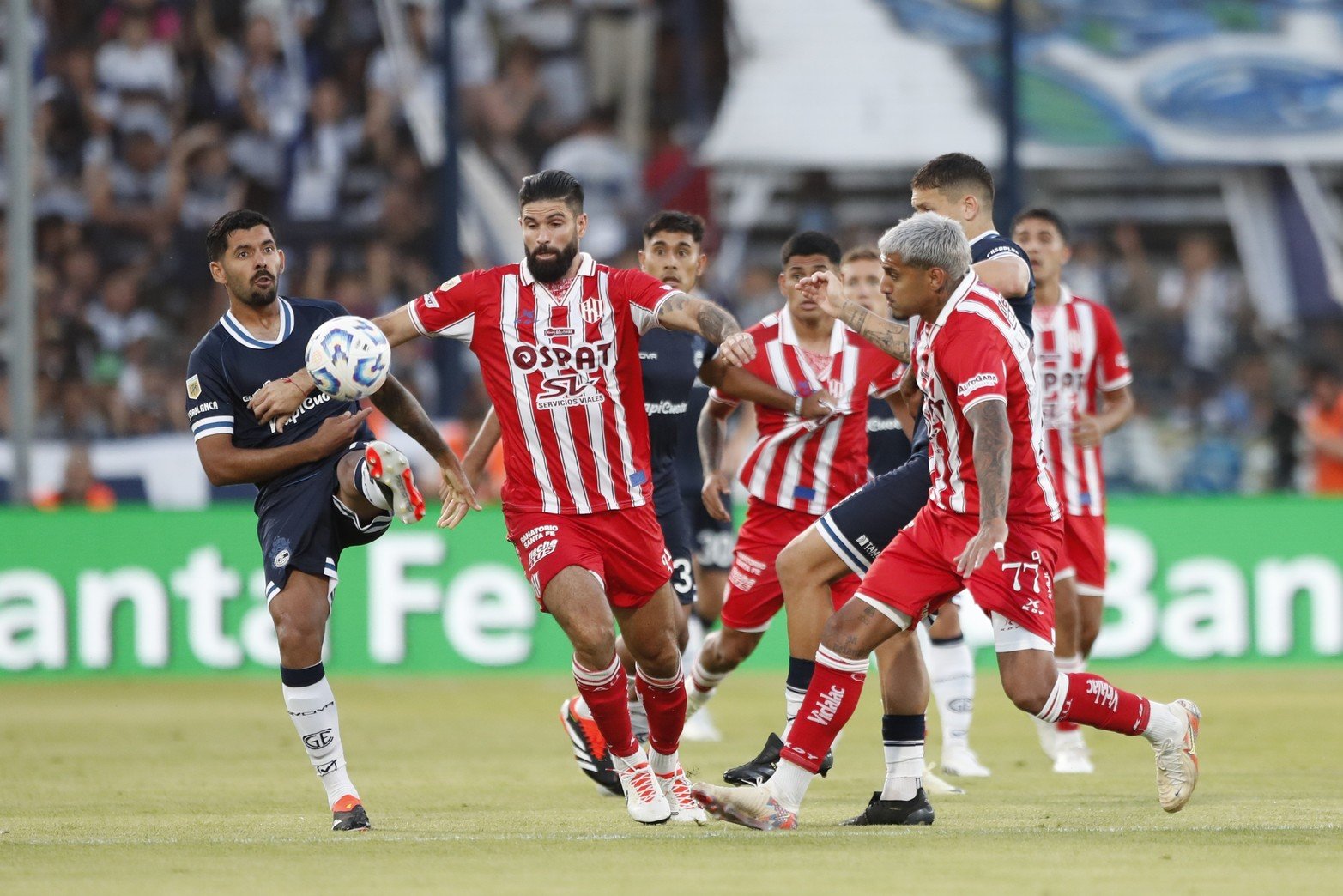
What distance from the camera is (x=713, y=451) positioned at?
33.3 ft

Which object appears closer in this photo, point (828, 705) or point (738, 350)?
point (738, 350)

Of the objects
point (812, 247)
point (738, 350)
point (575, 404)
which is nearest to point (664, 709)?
point (575, 404)

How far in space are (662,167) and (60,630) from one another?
9024 millimetres

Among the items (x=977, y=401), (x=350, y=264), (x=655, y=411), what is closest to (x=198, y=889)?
(x=977, y=401)

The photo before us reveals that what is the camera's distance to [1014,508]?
7.30 meters

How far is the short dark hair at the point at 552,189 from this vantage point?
7695 millimetres

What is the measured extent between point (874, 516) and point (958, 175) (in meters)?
1.40

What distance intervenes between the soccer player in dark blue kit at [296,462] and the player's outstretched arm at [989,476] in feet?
6.90

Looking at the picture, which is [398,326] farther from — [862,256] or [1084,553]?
[1084,553]

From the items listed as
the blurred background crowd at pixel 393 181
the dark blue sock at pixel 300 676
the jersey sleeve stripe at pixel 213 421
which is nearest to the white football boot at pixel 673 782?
the dark blue sock at pixel 300 676

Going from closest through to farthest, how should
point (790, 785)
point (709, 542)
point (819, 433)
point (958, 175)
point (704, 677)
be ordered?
point (790, 785)
point (958, 175)
point (819, 433)
point (704, 677)
point (709, 542)

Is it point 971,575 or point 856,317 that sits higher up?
point 856,317

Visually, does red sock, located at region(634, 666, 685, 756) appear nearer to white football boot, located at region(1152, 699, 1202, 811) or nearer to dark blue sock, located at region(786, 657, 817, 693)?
dark blue sock, located at region(786, 657, 817, 693)

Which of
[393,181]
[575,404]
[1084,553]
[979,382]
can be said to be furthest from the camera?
[393,181]
